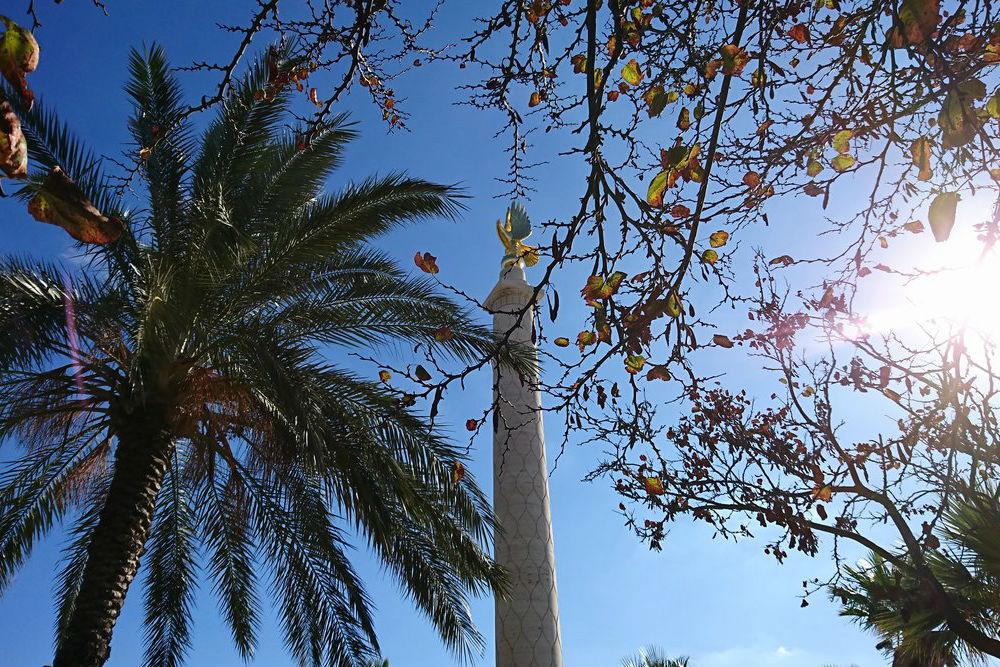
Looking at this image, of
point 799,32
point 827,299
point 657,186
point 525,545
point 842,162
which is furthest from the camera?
point 525,545

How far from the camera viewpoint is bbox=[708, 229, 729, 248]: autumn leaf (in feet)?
7.28

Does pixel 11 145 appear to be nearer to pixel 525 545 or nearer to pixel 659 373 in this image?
pixel 659 373

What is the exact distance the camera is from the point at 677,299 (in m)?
2.00

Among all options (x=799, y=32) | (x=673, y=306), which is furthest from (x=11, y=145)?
(x=799, y=32)

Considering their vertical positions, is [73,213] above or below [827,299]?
below

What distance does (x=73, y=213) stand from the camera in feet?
3.00

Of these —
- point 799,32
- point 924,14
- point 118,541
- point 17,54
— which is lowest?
point 17,54

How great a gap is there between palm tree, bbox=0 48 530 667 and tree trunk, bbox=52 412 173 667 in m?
0.01

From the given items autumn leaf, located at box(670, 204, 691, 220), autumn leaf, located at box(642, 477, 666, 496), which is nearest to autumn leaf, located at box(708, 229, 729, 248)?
autumn leaf, located at box(670, 204, 691, 220)

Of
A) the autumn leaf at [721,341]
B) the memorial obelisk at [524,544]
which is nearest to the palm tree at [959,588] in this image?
the autumn leaf at [721,341]

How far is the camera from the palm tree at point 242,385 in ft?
18.1

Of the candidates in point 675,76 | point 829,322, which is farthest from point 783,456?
point 675,76

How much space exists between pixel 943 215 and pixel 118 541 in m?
5.79

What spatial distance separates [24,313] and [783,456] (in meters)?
5.25
